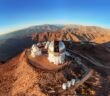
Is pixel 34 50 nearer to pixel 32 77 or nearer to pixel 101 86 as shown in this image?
pixel 32 77

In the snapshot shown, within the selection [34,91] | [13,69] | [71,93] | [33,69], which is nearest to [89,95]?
[71,93]

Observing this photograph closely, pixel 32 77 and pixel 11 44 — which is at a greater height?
pixel 32 77

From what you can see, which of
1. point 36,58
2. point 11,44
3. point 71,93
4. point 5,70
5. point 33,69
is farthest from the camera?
point 11,44

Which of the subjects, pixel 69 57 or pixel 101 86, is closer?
pixel 101 86

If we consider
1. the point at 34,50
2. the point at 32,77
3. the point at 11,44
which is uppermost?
the point at 34,50

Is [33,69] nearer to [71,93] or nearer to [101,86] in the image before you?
[71,93]

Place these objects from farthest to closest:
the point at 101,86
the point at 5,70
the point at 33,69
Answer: the point at 5,70
the point at 33,69
the point at 101,86

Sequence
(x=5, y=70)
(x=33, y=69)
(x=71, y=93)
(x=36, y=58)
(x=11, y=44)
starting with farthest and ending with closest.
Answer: (x=11, y=44)
(x=5, y=70)
(x=36, y=58)
(x=33, y=69)
(x=71, y=93)

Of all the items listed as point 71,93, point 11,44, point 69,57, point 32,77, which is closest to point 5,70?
point 32,77

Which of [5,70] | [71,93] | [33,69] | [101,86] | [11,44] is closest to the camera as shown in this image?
[71,93]
